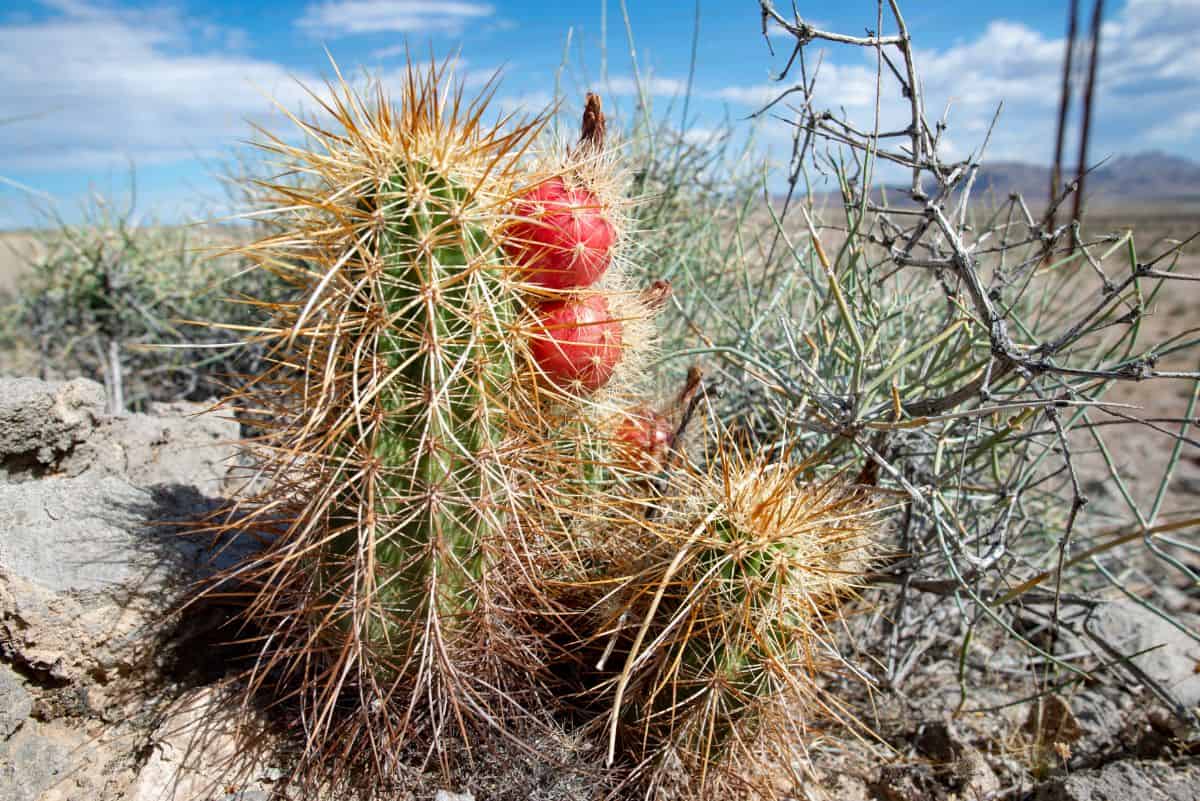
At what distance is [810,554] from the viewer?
188 centimetres

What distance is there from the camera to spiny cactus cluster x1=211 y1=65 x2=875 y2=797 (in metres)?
1.73

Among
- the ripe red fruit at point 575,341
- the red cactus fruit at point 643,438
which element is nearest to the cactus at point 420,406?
the ripe red fruit at point 575,341

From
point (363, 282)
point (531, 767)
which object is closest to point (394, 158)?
point (363, 282)

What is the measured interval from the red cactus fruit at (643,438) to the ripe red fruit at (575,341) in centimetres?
29

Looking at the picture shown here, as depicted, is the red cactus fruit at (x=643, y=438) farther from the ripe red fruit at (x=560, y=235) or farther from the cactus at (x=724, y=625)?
the ripe red fruit at (x=560, y=235)

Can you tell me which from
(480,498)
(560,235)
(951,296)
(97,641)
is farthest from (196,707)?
(951,296)

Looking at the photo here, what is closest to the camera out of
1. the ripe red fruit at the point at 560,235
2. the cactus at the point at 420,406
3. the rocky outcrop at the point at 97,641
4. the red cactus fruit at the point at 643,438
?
the cactus at the point at 420,406

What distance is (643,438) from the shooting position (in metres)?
2.39

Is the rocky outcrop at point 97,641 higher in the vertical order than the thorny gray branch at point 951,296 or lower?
lower

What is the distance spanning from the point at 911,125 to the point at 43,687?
2.78m

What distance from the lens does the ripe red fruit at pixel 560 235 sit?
1.87 metres

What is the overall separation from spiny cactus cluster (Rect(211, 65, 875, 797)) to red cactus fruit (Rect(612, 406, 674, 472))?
0.60ft

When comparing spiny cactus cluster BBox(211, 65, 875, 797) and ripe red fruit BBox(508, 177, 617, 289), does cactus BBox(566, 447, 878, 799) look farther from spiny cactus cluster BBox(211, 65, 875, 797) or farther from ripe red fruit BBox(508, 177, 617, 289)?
ripe red fruit BBox(508, 177, 617, 289)

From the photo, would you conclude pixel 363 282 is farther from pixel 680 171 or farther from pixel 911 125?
pixel 680 171
